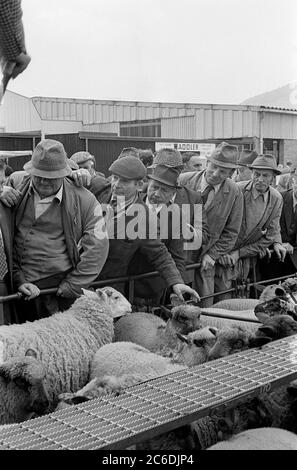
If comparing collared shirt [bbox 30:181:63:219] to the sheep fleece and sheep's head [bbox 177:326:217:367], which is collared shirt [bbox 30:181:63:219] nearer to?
the sheep fleece

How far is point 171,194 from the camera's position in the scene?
226 inches

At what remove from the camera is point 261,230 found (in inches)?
282

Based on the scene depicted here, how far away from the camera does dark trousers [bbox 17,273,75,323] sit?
495cm

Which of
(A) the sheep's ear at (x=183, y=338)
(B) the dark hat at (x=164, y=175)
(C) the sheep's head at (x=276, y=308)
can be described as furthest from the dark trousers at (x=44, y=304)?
(C) the sheep's head at (x=276, y=308)

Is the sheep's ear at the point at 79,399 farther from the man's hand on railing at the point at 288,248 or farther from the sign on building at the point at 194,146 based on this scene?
the sign on building at the point at 194,146

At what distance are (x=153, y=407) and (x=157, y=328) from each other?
2.40m

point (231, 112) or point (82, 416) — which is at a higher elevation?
point (231, 112)

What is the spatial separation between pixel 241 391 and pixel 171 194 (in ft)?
10.6

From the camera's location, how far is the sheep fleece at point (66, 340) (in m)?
3.97

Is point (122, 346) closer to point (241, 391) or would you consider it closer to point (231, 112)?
point (241, 391)

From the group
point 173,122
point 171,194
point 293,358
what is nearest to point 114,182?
point 171,194

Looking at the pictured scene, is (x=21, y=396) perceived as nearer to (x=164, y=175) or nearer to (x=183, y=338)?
(x=183, y=338)

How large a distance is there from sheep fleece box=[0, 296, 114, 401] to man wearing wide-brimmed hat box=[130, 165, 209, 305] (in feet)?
3.35

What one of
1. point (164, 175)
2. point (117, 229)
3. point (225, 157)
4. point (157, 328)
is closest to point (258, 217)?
point (225, 157)
